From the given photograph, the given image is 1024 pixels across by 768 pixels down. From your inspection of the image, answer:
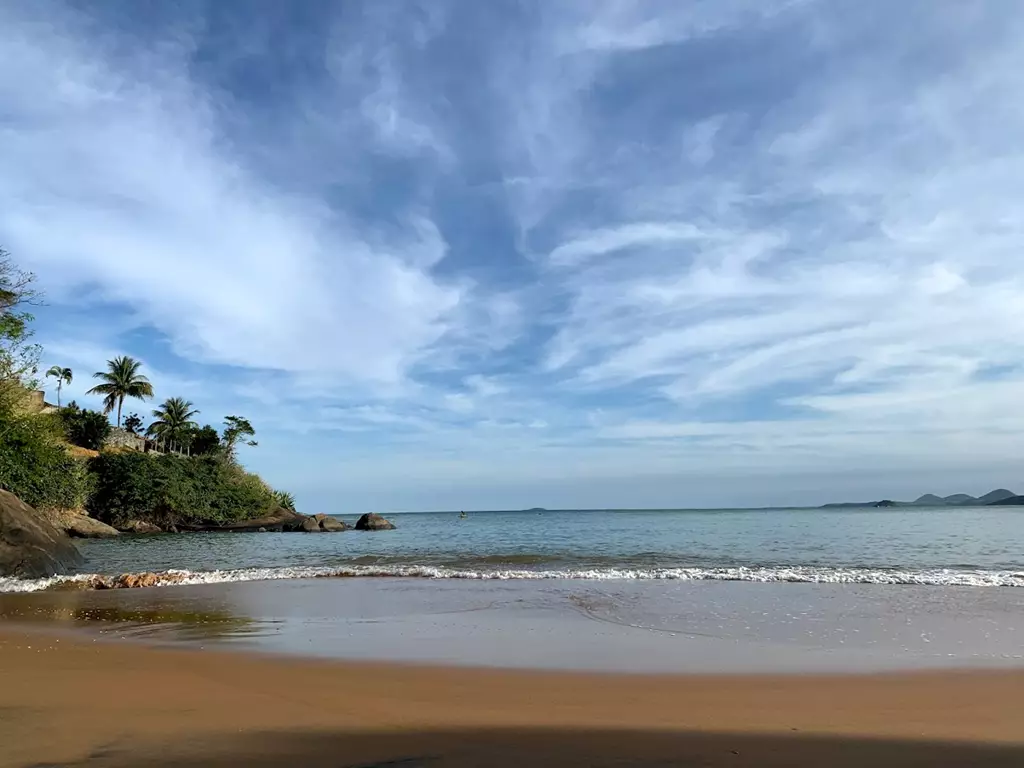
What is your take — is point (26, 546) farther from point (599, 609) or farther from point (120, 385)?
Result: point (120, 385)

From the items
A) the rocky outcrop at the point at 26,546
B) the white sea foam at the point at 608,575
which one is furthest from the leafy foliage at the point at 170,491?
the white sea foam at the point at 608,575

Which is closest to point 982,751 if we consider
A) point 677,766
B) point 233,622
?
point 677,766

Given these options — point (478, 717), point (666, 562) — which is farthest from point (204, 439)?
point (478, 717)

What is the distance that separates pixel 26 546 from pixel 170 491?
3745 centimetres

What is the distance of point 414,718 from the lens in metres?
5.89

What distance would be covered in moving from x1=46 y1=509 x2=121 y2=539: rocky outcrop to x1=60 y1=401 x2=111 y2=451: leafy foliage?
60.0 feet

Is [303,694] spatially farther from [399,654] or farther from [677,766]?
[677,766]

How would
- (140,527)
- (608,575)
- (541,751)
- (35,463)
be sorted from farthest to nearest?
(140,527), (35,463), (608,575), (541,751)

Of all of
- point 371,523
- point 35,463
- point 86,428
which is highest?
point 86,428

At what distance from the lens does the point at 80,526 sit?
42.7m

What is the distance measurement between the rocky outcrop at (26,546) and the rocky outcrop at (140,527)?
33.9 meters

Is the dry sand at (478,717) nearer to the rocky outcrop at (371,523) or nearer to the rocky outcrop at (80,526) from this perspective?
the rocky outcrop at (80,526)

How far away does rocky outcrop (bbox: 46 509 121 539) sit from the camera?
39.9m

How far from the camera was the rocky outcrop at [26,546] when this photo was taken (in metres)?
18.6
